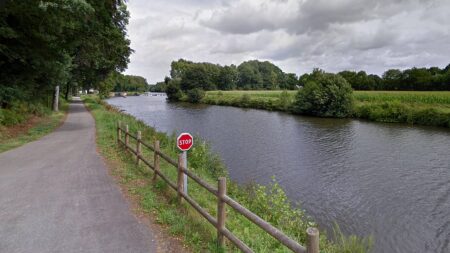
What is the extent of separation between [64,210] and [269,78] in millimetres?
145129

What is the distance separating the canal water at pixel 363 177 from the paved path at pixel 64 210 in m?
6.86

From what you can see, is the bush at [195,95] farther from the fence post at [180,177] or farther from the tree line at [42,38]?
the fence post at [180,177]

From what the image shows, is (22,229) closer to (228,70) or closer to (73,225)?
(73,225)

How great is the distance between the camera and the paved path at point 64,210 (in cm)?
514

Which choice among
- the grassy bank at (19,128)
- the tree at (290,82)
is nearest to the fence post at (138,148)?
the grassy bank at (19,128)

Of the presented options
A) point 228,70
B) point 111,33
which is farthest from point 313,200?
point 228,70

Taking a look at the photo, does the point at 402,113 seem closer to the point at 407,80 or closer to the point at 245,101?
the point at 245,101

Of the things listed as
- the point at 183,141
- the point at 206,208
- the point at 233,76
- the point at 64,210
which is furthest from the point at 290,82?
the point at 64,210

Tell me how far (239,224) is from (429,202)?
9576mm

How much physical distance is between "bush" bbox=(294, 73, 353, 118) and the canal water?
58.9 ft

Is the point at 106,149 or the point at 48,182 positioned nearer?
the point at 48,182

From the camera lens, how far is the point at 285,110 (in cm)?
5528

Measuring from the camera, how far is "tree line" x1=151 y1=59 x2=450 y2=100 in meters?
70.8

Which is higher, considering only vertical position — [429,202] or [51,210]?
[51,210]
